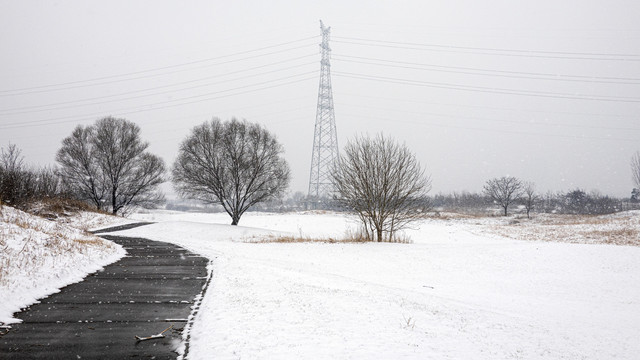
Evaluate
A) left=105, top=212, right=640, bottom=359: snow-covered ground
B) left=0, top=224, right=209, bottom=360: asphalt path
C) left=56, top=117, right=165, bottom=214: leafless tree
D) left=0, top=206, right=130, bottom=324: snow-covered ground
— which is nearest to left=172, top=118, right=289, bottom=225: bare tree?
left=56, top=117, right=165, bottom=214: leafless tree

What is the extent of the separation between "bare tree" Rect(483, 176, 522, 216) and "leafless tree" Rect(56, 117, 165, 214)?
63.5 meters

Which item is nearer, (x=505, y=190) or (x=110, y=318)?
(x=110, y=318)

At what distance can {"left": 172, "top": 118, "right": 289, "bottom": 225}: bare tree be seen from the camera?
30312mm

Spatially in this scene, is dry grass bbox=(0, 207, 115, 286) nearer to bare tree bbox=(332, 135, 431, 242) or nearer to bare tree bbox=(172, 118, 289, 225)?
bare tree bbox=(332, 135, 431, 242)

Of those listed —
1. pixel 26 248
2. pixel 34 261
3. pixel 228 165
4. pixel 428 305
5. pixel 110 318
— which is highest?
pixel 228 165

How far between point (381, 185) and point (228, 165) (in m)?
16.6

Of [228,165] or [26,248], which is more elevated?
[228,165]

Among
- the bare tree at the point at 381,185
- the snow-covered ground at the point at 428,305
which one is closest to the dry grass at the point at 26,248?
the snow-covered ground at the point at 428,305

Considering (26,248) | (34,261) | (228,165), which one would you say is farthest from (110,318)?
(228,165)

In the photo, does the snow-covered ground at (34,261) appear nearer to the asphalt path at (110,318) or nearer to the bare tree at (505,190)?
the asphalt path at (110,318)

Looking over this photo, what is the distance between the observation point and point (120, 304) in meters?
6.05

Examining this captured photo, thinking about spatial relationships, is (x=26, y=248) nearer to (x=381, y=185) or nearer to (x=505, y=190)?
(x=381, y=185)

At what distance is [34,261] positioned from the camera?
761 centimetres

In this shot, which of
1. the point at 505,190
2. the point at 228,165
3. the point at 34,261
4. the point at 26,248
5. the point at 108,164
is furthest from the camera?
the point at 505,190
